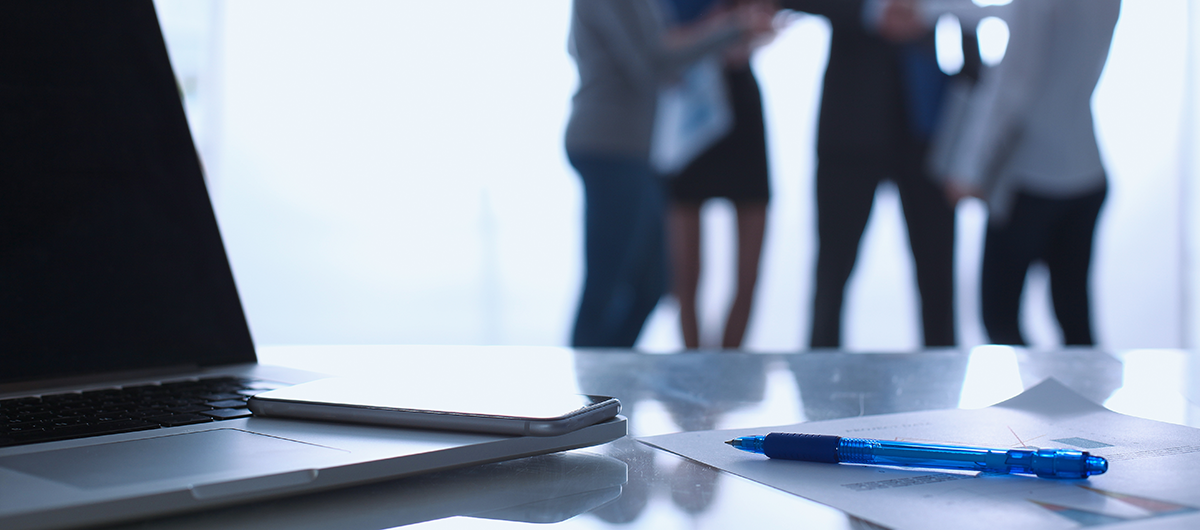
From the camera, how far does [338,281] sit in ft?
11.8

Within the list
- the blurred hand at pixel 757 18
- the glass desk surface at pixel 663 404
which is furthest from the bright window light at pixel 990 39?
the glass desk surface at pixel 663 404

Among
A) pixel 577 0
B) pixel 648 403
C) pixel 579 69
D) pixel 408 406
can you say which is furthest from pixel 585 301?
pixel 408 406

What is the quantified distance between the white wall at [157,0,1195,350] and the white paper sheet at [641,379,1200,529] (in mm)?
2493

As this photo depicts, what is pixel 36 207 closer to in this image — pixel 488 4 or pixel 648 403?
pixel 648 403

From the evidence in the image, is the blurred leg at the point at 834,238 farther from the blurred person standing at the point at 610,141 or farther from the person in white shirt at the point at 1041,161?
the blurred person standing at the point at 610,141

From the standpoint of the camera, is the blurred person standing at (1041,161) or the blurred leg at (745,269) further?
the blurred leg at (745,269)

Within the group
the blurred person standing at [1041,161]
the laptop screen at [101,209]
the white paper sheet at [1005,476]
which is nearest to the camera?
the white paper sheet at [1005,476]

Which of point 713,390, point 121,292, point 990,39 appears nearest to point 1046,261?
point 990,39

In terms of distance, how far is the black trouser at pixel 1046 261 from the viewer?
6.97ft

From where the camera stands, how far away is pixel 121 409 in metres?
0.40

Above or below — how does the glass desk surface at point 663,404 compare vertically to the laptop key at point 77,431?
below

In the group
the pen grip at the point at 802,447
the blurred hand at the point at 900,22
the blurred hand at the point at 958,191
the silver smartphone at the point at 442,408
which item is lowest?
the pen grip at the point at 802,447

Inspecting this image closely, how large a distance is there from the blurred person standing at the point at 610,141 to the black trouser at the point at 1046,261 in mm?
933

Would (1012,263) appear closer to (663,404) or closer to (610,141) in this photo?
(610,141)
